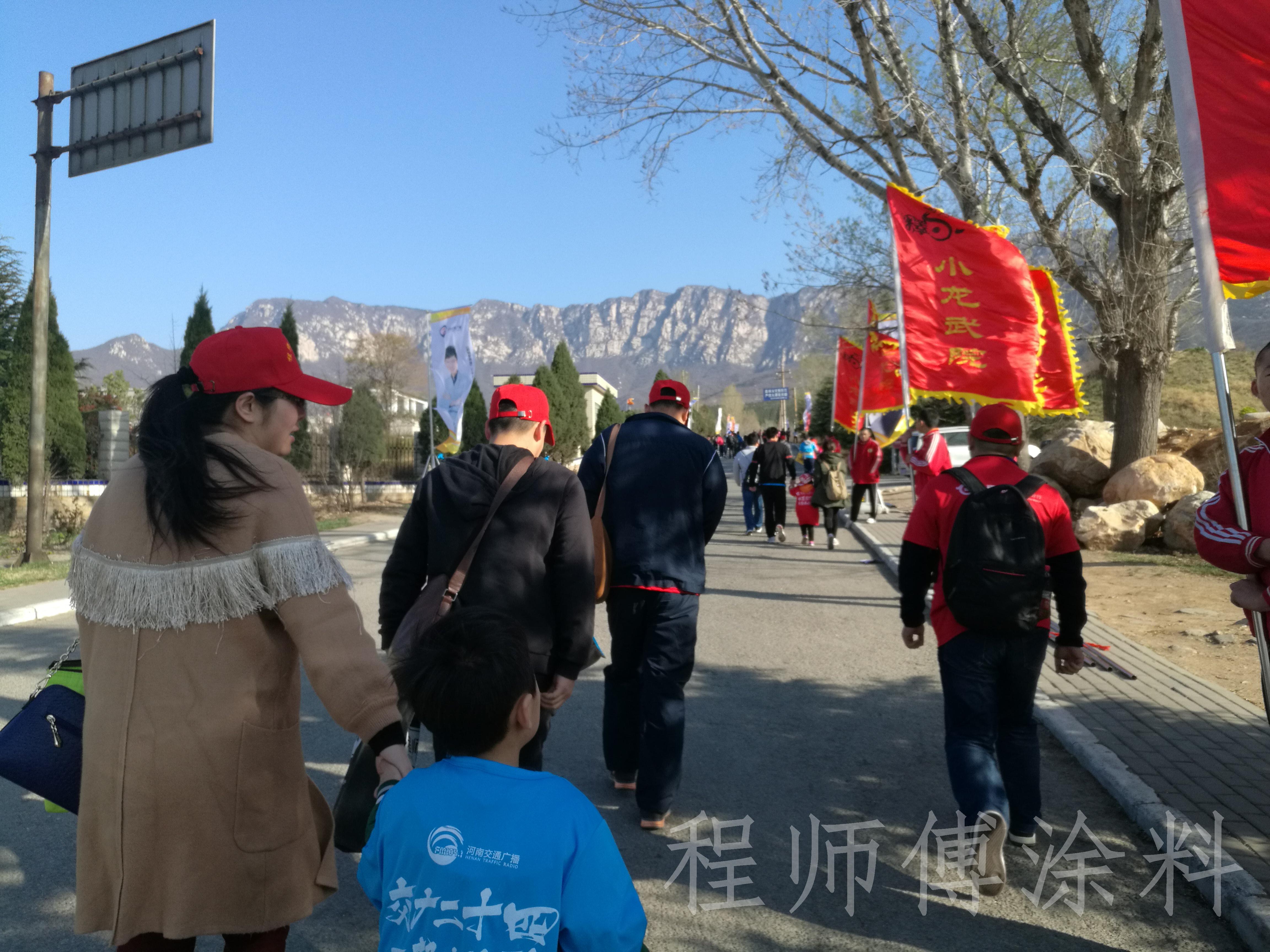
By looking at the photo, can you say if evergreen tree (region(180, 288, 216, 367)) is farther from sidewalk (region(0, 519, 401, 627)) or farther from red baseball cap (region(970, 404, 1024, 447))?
red baseball cap (region(970, 404, 1024, 447))

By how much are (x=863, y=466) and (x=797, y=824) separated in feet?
46.2

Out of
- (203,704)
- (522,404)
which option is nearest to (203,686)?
(203,704)

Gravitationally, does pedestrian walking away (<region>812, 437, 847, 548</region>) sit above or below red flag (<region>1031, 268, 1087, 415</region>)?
below

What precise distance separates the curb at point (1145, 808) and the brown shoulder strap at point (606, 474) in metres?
1.55

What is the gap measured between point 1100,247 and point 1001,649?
46.1 feet

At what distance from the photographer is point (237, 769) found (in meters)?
1.98

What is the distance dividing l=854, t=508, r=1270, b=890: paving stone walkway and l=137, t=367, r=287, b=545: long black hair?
3.70 meters

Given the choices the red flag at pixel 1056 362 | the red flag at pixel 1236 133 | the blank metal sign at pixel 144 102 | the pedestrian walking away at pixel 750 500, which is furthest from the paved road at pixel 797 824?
the pedestrian walking away at pixel 750 500

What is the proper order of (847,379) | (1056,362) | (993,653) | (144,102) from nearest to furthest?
(993,653) < (1056,362) < (144,102) < (847,379)

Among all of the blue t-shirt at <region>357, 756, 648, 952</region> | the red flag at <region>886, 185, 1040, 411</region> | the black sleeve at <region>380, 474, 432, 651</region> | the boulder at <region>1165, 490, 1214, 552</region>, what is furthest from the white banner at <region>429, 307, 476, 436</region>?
the blue t-shirt at <region>357, 756, 648, 952</region>

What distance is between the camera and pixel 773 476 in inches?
626

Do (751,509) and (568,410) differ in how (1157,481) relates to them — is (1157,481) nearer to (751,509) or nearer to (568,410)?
(751,509)

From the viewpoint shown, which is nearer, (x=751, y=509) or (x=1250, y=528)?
(x=1250, y=528)

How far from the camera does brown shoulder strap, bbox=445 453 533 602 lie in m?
3.28
